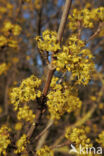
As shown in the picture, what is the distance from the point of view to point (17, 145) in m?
1.84

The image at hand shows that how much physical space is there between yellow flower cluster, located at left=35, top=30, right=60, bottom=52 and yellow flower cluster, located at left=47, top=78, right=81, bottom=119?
479 mm

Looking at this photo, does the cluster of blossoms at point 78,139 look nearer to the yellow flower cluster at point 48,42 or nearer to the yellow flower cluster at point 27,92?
the yellow flower cluster at point 27,92

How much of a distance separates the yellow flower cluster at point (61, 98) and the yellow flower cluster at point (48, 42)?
479mm

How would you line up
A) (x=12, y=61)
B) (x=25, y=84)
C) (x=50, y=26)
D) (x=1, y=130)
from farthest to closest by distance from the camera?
(x=12, y=61)
(x=50, y=26)
(x=1, y=130)
(x=25, y=84)

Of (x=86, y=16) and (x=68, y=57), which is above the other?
(x=86, y=16)

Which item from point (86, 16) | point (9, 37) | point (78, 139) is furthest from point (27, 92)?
point (9, 37)

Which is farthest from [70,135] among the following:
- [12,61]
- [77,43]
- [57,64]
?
[12,61]

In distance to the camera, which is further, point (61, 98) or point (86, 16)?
point (86, 16)

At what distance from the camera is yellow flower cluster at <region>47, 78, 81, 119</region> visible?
1.64 meters

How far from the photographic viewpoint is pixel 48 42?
1511mm

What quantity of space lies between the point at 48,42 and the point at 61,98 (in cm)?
61

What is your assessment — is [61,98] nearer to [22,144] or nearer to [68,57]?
[68,57]

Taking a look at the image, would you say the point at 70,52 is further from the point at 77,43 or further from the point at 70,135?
the point at 70,135

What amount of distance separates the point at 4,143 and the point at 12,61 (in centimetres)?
470
